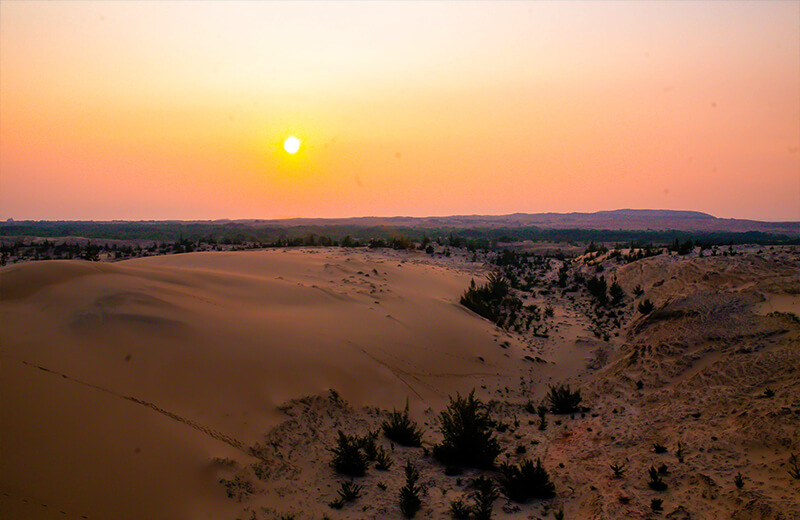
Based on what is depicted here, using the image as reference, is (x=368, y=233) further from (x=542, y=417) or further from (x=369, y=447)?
(x=369, y=447)

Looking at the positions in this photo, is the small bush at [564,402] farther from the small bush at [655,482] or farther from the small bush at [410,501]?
the small bush at [410,501]

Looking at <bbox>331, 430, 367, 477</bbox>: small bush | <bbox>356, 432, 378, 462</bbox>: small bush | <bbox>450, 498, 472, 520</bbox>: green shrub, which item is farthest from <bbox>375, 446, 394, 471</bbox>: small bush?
<bbox>450, 498, 472, 520</bbox>: green shrub

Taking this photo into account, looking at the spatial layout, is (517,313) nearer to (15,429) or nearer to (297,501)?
(297,501)

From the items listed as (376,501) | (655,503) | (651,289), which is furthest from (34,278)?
(651,289)

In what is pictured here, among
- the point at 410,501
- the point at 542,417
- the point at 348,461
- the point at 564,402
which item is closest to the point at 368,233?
the point at 564,402

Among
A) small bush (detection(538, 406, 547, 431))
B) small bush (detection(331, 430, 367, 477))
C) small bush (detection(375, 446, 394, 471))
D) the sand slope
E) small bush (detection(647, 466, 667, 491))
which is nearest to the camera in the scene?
the sand slope

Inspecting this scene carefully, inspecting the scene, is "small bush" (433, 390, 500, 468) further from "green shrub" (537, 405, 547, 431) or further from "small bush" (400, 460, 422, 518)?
"green shrub" (537, 405, 547, 431)

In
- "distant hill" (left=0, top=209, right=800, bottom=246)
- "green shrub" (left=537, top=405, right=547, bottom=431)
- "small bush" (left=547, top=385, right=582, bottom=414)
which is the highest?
"distant hill" (left=0, top=209, right=800, bottom=246)
